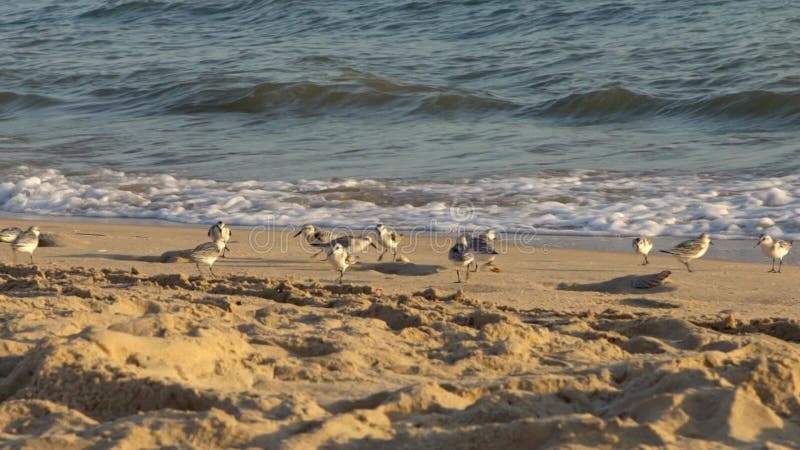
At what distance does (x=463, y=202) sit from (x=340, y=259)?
3.63 meters

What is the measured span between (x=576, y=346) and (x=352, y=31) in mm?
19153

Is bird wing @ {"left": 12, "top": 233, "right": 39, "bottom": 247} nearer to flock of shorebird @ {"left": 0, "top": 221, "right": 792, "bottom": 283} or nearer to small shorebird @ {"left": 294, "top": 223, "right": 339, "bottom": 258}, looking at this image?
flock of shorebird @ {"left": 0, "top": 221, "right": 792, "bottom": 283}

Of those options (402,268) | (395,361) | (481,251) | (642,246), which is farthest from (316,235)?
(395,361)

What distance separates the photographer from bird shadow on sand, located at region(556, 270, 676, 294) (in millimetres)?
7809

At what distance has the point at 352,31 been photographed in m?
24.1

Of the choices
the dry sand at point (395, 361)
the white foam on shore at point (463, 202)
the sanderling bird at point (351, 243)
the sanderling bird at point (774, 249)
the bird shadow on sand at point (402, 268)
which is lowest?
the dry sand at point (395, 361)

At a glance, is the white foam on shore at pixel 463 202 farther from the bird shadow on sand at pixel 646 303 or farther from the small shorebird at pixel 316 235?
the bird shadow on sand at pixel 646 303

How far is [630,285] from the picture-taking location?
789 centimetres

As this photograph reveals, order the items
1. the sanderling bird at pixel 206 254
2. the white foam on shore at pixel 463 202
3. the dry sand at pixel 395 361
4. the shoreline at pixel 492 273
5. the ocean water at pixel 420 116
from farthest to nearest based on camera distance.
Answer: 1. the ocean water at pixel 420 116
2. the white foam on shore at pixel 463 202
3. the sanderling bird at pixel 206 254
4. the shoreline at pixel 492 273
5. the dry sand at pixel 395 361

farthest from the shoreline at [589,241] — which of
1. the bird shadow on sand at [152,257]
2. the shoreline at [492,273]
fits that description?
the bird shadow on sand at [152,257]

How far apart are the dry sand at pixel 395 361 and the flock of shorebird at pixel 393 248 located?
18 centimetres

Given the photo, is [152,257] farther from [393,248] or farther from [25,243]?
[393,248]

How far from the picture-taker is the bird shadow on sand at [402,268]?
8.66m

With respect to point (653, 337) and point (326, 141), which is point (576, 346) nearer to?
point (653, 337)
